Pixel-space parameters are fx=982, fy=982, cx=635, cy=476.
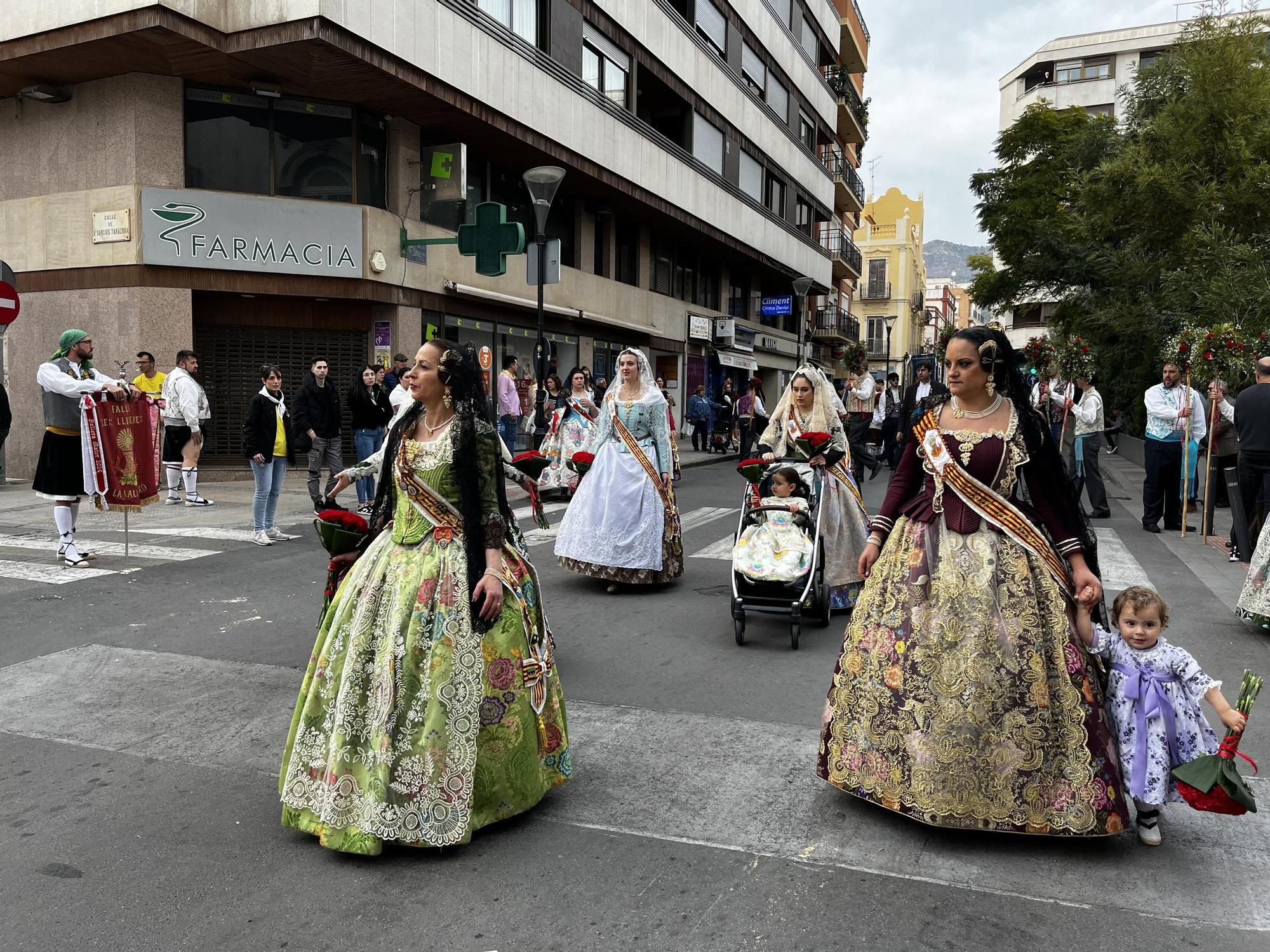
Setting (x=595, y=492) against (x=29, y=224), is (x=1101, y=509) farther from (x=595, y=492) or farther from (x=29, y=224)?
(x=29, y=224)

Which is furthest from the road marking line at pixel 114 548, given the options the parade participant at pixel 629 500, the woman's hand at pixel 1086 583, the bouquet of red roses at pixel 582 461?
the woman's hand at pixel 1086 583

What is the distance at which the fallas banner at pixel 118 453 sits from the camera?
29.1ft

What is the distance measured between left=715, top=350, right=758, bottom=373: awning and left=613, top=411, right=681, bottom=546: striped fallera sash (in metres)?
24.6

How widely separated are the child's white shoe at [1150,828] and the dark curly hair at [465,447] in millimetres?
2571

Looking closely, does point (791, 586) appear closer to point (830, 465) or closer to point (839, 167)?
point (830, 465)

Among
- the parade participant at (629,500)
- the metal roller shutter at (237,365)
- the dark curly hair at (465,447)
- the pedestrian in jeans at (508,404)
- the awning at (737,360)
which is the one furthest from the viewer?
the awning at (737,360)

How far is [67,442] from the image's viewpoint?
8914mm

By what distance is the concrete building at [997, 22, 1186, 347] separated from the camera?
62.7m

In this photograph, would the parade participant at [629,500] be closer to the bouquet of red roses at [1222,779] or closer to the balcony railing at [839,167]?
the bouquet of red roses at [1222,779]

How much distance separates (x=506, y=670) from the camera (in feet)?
12.0

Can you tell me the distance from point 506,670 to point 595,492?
15.3 feet

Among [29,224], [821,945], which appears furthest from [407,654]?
[29,224]

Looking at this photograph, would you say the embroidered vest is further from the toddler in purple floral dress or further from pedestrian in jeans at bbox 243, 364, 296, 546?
the toddler in purple floral dress

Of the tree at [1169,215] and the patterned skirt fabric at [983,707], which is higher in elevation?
the tree at [1169,215]
